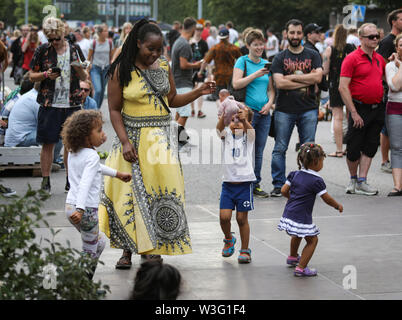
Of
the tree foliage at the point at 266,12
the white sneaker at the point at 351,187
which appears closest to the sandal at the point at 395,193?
the white sneaker at the point at 351,187

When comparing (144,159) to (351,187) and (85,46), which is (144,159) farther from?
(85,46)

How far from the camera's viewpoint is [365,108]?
9.35 meters

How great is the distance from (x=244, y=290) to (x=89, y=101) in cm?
620

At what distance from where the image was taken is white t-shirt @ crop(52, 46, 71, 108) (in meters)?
8.92

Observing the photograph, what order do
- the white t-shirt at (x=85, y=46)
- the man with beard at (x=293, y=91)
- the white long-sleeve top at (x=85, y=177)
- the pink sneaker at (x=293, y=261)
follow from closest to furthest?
the white long-sleeve top at (x=85, y=177) → the pink sneaker at (x=293, y=261) → the man with beard at (x=293, y=91) → the white t-shirt at (x=85, y=46)

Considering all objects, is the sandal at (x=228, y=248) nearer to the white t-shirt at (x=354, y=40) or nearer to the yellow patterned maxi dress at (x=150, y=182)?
the yellow patterned maxi dress at (x=150, y=182)

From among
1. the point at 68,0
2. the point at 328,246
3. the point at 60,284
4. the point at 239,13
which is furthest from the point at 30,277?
the point at 68,0

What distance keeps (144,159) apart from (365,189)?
4260 mm

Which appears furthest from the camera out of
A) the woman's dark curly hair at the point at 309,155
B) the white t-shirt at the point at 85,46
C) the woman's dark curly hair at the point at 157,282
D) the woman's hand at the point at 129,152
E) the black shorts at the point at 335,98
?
the white t-shirt at the point at 85,46

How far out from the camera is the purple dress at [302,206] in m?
6.01

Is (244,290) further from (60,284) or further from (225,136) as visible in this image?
(60,284)

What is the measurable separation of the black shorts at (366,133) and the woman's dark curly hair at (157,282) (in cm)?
620

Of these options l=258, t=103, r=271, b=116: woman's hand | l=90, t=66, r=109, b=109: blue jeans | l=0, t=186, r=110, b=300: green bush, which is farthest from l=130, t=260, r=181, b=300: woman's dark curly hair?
l=90, t=66, r=109, b=109: blue jeans

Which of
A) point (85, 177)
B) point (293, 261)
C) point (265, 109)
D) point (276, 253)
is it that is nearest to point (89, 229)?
point (85, 177)
